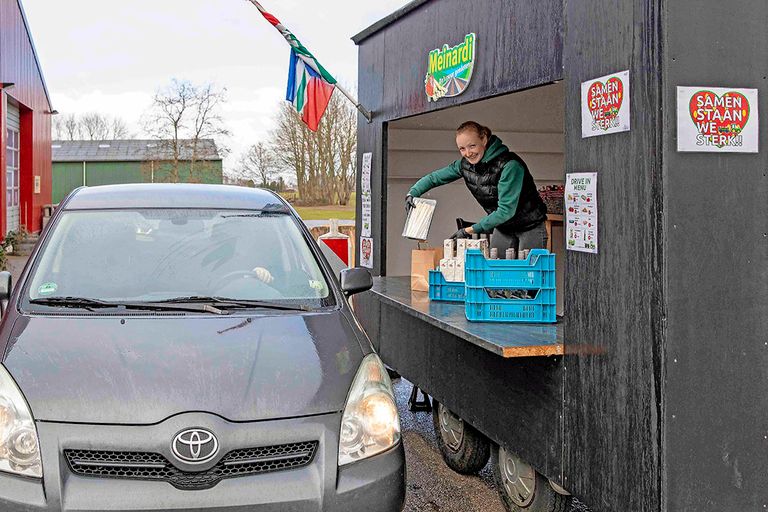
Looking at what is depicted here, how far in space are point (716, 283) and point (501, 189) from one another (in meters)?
2.77

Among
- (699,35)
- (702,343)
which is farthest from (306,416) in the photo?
(699,35)

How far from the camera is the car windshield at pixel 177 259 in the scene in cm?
409

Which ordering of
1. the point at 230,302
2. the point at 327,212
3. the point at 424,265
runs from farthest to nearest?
the point at 327,212
the point at 424,265
the point at 230,302

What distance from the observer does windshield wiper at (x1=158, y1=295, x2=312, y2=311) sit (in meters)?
3.98

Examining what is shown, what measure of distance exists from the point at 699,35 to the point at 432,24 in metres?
3.60

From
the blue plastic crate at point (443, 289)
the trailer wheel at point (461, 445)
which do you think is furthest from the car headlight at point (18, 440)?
the blue plastic crate at point (443, 289)

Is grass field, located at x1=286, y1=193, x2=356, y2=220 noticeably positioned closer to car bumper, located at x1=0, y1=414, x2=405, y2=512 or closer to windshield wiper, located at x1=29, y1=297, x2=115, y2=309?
windshield wiper, located at x1=29, y1=297, x2=115, y2=309

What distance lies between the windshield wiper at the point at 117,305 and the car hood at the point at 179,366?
0.12 meters

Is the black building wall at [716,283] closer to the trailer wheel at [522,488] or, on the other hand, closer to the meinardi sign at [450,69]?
the trailer wheel at [522,488]

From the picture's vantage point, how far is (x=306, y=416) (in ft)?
10.5

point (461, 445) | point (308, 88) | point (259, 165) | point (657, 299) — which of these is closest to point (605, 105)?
point (657, 299)

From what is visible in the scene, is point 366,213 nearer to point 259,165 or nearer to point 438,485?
point 438,485

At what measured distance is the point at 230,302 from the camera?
158 inches

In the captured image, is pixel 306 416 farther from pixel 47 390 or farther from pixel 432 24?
pixel 432 24
